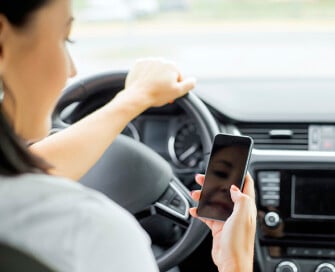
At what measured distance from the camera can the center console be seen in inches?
81.9

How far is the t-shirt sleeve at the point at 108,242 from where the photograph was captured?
81 centimetres

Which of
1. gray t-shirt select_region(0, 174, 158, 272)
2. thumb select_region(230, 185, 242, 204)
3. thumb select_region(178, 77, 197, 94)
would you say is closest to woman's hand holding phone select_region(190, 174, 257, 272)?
thumb select_region(230, 185, 242, 204)

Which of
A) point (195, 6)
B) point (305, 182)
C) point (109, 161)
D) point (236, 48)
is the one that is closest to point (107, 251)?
point (109, 161)

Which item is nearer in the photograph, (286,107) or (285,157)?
(285,157)

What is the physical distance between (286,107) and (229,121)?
0.19m

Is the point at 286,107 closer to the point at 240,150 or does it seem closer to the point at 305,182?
the point at 305,182

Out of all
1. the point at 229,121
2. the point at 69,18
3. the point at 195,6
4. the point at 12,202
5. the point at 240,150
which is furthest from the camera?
the point at 195,6

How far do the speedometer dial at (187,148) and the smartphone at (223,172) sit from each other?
47cm

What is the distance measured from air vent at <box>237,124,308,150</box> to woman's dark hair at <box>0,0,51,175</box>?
1.48m

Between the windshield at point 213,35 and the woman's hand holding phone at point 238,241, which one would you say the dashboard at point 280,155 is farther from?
the woman's hand holding phone at point 238,241

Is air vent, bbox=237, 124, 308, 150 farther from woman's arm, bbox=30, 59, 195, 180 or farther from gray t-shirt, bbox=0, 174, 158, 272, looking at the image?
gray t-shirt, bbox=0, 174, 158, 272

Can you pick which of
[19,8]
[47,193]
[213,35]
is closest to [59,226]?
[47,193]

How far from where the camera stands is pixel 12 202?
2.68 ft

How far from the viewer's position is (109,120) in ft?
5.27
